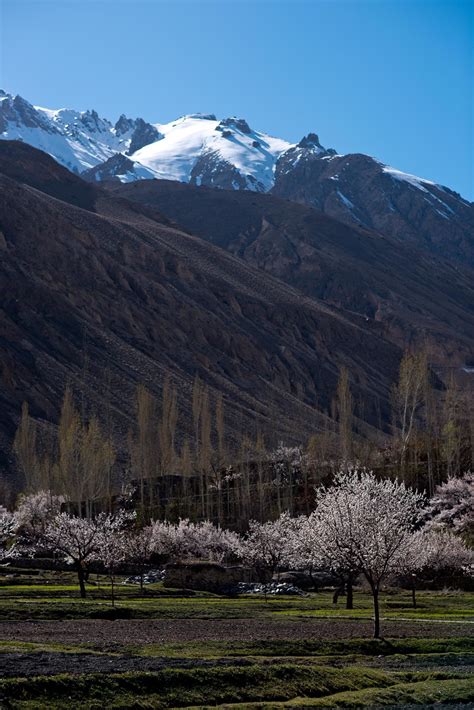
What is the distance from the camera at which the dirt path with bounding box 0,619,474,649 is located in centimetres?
4078

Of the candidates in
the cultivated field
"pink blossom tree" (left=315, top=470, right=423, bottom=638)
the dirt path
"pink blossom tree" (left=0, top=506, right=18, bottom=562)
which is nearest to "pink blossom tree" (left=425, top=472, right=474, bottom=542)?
the cultivated field

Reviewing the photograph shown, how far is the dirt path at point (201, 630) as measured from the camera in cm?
4078

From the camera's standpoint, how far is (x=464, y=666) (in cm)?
3722

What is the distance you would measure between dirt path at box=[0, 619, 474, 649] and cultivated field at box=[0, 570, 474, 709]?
0.17ft

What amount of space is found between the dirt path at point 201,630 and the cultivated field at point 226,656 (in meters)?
0.05

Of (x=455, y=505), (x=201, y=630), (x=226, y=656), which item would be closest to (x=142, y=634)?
(x=201, y=630)

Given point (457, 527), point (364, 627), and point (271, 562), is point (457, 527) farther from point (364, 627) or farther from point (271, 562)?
point (364, 627)

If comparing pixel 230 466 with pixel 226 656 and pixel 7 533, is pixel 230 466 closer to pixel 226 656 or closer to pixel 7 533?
pixel 7 533

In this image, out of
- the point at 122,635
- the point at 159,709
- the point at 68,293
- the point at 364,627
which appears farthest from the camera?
the point at 68,293

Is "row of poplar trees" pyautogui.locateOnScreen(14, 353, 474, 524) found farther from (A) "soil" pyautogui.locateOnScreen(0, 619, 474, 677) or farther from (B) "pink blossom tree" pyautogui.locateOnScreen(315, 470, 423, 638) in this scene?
(A) "soil" pyautogui.locateOnScreen(0, 619, 474, 677)

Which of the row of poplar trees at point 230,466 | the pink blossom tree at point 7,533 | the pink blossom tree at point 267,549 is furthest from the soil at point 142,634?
the row of poplar trees at point 230,466

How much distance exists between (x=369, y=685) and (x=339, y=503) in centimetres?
1437

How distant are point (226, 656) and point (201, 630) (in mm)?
9553

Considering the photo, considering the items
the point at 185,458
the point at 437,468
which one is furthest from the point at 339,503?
the point at 185,458
